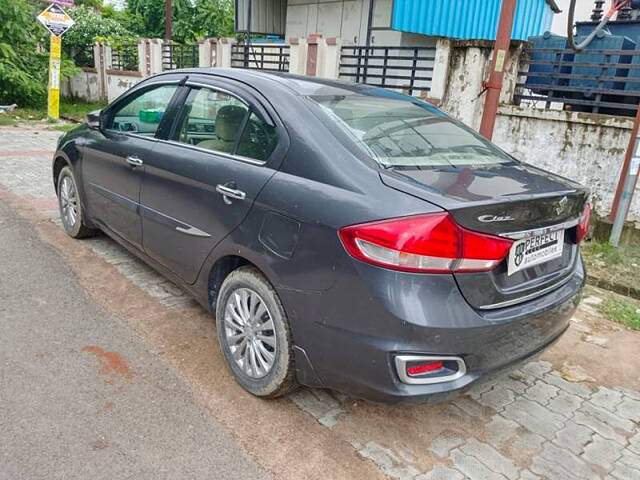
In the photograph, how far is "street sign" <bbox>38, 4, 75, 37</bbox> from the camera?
40.9 feet

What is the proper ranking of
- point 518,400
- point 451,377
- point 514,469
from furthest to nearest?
point 518,400, point 514,469, point 451,377

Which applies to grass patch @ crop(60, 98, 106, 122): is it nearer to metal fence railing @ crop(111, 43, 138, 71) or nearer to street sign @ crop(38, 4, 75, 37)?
metal fence railing @ crop(111, 43, 138, 71)

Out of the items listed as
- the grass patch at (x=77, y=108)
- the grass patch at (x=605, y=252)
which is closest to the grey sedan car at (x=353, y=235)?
the grass patch at (x=605, y=252)

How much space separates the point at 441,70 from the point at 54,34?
1048 centimetres

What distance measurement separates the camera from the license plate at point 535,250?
2168mm

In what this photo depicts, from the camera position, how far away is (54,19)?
41.7 ft

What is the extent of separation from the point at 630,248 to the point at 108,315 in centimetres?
488

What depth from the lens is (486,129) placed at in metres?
6.01

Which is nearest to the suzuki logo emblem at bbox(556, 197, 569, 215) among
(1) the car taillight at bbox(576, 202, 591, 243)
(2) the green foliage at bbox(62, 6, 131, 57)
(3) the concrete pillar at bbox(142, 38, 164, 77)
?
(1) the car taillight at bbox(576, 202, 591, 243)

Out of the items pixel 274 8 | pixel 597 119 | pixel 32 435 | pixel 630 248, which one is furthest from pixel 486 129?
pixel 274 8

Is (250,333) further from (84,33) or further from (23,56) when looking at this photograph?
(84,33)

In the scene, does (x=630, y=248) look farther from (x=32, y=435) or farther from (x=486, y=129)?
(x=32, y=435)

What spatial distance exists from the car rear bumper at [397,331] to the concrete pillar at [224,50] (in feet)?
37.7

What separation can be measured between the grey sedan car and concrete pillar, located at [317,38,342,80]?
23.3 ft
